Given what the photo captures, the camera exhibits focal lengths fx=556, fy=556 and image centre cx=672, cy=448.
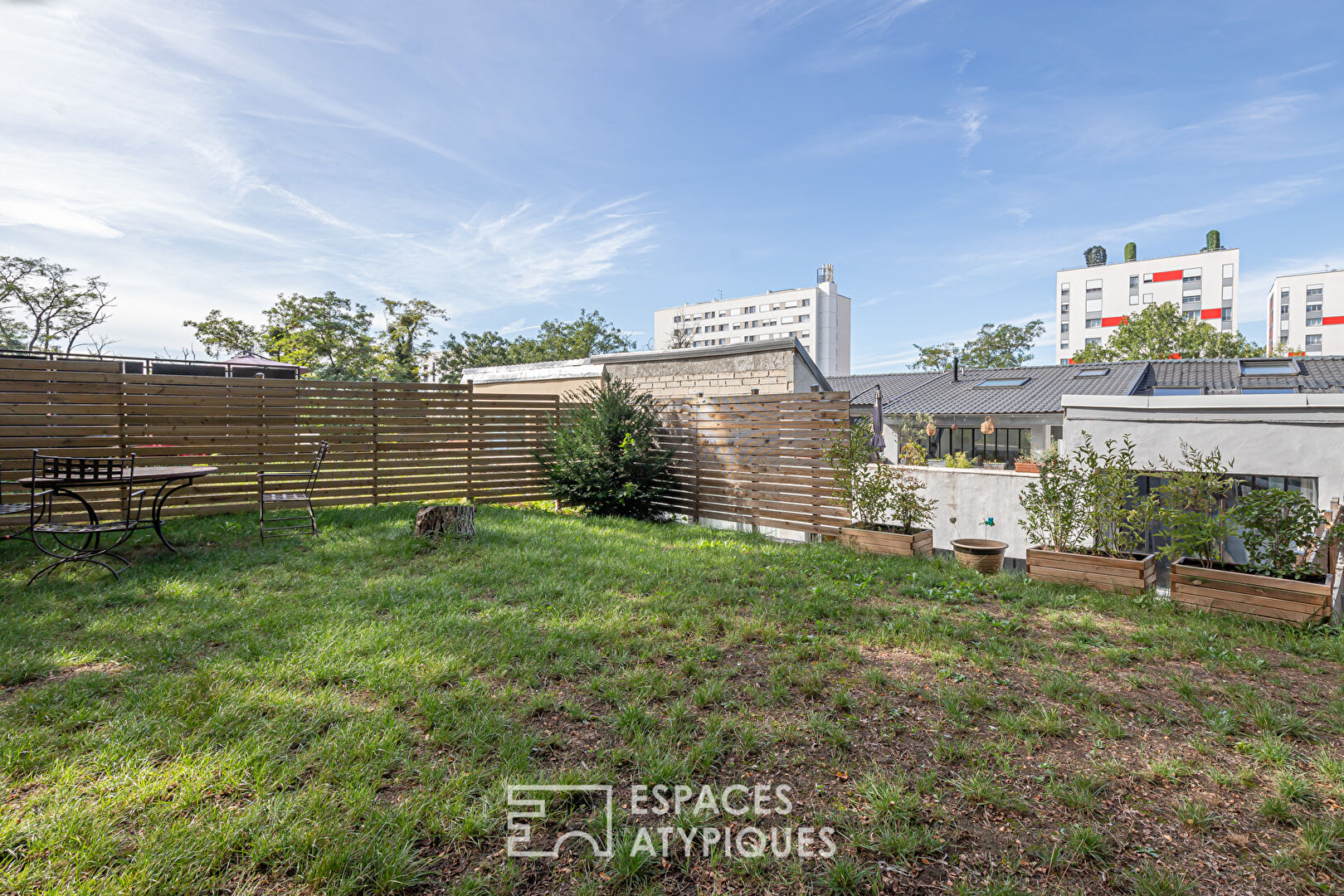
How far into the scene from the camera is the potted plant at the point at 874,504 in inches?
230

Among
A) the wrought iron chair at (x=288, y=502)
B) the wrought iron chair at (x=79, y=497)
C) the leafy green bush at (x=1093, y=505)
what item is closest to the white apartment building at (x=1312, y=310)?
the leafy green bush at (x=1093, y=505)

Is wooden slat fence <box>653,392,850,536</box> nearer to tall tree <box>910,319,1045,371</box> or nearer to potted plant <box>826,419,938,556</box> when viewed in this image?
potted plant <box>826,419,938,556</box>

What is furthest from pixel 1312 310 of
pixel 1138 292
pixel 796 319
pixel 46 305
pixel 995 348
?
pixel 46 305

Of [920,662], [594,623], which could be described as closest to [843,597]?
[920,662]

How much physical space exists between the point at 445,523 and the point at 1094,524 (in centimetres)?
621

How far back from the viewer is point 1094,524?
4.81 m

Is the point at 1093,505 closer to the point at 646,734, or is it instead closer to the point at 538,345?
the point at 646,734

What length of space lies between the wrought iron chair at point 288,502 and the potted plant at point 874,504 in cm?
598

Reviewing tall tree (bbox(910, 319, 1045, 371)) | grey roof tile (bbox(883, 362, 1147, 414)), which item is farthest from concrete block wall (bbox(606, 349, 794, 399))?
tall tree (bbox(910, 319, 1045, 371))

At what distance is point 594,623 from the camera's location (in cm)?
367

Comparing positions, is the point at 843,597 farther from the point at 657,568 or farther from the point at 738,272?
the point at 738,272

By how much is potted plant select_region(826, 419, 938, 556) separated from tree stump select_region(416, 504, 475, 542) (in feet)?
13.6

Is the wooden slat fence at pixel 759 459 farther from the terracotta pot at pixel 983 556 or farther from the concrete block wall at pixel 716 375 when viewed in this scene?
the terracotta pot at pixel 983 556

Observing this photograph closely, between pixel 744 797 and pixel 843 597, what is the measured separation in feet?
8.55
